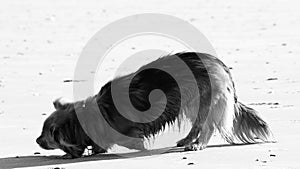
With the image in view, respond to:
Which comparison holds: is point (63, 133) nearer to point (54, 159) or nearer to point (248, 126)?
point (54, 159)

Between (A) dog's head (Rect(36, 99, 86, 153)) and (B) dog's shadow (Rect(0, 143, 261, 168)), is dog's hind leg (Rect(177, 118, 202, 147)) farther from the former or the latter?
(A) dog's head (Rect(36, 99, 86, 153))

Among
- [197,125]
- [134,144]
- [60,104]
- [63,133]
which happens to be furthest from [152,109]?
[60,104]

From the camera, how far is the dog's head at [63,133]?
24.1 ft

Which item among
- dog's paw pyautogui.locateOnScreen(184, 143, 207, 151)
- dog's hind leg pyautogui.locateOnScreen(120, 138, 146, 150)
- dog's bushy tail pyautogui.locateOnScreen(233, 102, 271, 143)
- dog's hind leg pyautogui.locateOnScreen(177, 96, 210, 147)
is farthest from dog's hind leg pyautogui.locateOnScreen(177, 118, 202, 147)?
dog's hind leg pyautogui.locateOnScreen(120, 138, 146, 150)

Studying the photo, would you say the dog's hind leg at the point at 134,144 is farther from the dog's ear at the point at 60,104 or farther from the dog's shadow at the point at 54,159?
the dog's ear at the point at 60,104

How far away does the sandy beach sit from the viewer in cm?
700

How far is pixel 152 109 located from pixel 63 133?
91 centimetres

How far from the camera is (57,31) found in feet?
63.0

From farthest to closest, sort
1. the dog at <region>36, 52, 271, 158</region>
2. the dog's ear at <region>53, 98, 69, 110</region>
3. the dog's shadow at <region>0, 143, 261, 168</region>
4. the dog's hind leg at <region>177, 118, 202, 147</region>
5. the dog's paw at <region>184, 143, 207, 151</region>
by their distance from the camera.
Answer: the dog's ear at <region>53, 98, 69, 110</region>, the dog's hind leg at <region>177, 118, 202, 147</region>, the dog's paw at <region>184, 143, 207, 151</region>, the dog at <region>36, 52, 271, 158</region>, the dog's shadow at <region>0, 143, 261, 168</region>

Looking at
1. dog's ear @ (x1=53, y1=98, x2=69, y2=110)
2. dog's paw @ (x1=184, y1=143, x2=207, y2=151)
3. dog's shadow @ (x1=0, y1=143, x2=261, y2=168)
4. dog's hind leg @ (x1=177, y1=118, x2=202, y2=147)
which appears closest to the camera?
dog's shadow @ (x1=0, y1=143, x2=261, y2=168)

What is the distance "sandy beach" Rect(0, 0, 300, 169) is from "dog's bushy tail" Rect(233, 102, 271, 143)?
171mm

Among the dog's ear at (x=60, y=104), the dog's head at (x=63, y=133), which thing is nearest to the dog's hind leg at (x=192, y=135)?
the dog's head at (x=63, y=133)

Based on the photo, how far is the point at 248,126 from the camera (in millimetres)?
7695

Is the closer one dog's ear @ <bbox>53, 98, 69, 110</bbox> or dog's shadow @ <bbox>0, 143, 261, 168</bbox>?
dog's shadow @ <bbox>0, 143, 261, 168</bbox>
